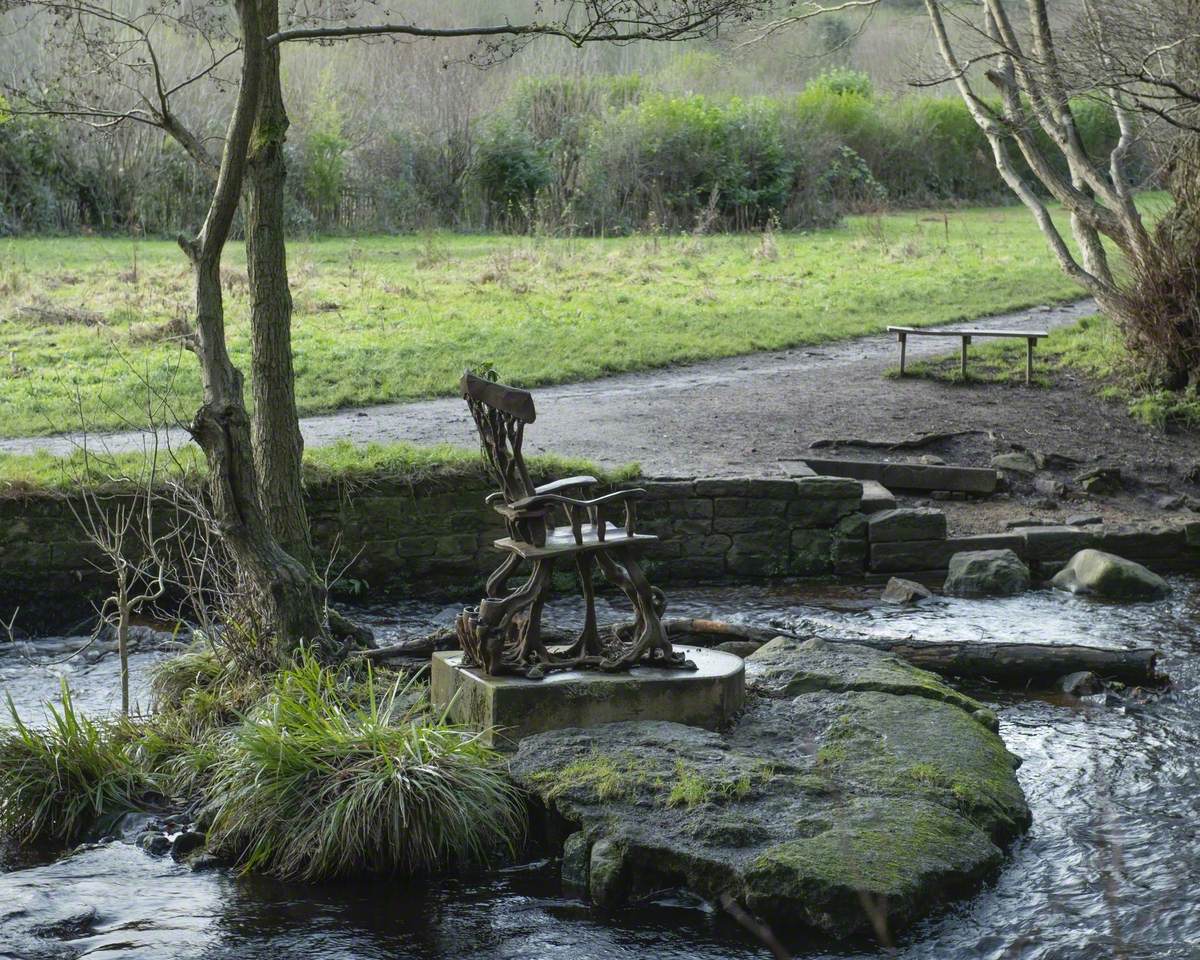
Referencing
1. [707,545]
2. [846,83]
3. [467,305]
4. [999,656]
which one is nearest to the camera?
[999,656]

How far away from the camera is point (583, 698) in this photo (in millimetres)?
6535

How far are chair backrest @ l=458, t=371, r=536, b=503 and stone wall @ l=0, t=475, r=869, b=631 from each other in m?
3.18

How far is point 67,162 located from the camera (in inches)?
1040

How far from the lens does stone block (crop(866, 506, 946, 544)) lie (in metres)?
10.9

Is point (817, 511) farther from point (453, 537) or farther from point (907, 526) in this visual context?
point (453, 537)

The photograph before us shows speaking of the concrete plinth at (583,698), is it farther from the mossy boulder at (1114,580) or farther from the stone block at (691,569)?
the mossy boulder at (1114,580)

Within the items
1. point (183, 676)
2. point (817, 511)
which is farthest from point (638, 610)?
point (817, 511)

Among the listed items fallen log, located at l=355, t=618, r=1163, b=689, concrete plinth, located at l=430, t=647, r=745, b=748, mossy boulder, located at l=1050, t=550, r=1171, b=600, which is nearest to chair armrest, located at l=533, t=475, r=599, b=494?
concrete plinth, located at l=430, t=647, r=745, b=748

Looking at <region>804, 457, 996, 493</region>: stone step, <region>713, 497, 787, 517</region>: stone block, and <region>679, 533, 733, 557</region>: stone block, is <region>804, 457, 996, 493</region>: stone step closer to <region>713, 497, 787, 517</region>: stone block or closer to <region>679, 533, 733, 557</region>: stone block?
<region>713, 497, 787, 517</region>: stone block

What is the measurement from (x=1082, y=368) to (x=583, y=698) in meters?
11.9

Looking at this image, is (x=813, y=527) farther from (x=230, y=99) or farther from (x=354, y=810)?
(x=230, y=99)

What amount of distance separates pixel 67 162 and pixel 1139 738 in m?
24.1

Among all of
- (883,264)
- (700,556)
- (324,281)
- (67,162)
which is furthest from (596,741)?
(67,162)

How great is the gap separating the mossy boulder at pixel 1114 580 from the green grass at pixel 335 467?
136 inches
